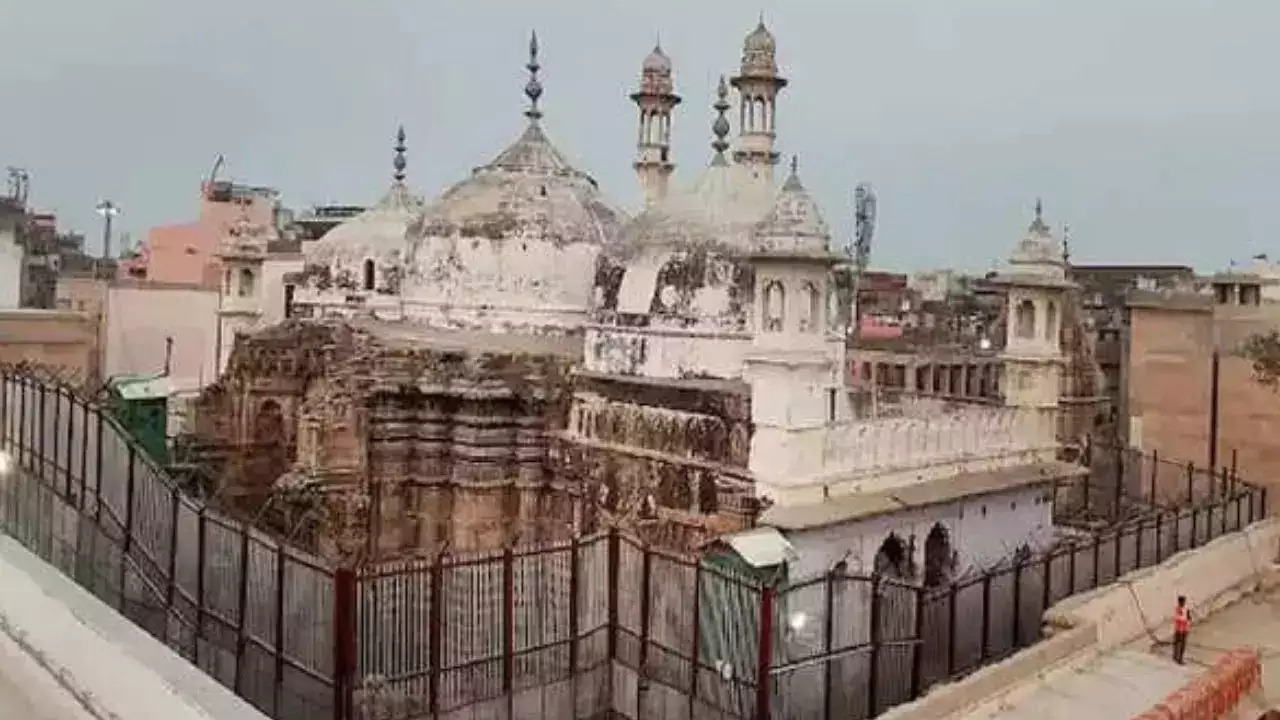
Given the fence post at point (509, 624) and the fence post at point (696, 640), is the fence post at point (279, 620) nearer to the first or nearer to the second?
the fence post at point (509, 624)

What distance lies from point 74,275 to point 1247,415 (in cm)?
3385

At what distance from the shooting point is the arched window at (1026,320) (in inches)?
690

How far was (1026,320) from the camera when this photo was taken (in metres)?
17.6

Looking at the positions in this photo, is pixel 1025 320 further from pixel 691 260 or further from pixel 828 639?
pixel 828 639

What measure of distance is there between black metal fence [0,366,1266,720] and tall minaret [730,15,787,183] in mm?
9472

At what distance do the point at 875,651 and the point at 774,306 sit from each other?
4794 millimetres

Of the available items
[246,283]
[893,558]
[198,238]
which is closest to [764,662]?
[893,558]

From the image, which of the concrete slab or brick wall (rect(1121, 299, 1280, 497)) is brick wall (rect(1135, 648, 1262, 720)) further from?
brick wall (rect(1121, 299, 1280, 497))

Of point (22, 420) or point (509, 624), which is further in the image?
point (22, 420)

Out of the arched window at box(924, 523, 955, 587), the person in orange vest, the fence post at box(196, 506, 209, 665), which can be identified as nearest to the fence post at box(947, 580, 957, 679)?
the person in orange vest

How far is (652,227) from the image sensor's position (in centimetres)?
1769

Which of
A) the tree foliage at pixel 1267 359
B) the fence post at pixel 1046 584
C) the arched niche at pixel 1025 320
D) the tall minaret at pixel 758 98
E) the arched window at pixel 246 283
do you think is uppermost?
the tall minaret at pixel 758 98

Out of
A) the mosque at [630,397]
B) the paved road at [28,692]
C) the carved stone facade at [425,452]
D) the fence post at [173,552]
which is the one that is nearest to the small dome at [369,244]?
the mosque at [630,397]

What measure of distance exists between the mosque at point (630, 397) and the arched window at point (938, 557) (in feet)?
0.09
